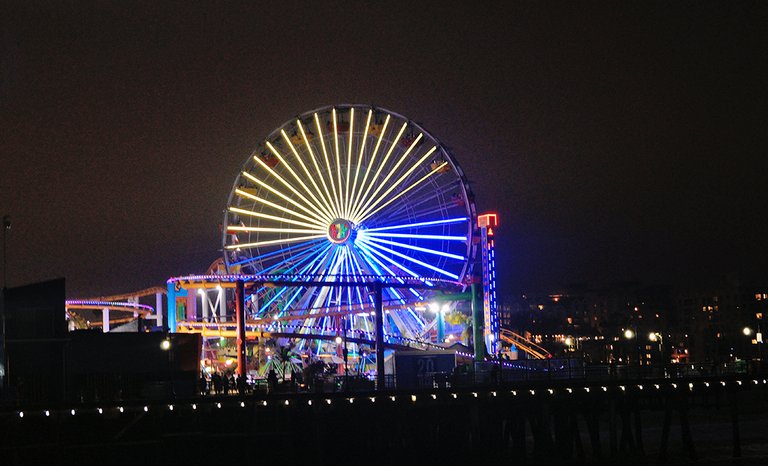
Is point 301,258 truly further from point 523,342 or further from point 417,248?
point 523,342

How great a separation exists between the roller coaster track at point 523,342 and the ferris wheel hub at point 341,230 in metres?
31.0

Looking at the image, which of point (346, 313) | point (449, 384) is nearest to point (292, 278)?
point (346, 313)

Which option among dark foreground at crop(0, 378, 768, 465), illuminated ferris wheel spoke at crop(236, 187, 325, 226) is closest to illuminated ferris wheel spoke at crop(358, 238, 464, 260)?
illuminated ferris wheel spoke at crop(236, 187, 325, 226)

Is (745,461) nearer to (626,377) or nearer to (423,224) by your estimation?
(626,377)

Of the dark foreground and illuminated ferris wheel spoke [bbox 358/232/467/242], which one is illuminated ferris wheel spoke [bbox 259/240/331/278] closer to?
illuminated ferris wheel spoke [bbox 358/232/467/242]

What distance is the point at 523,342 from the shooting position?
12900cm

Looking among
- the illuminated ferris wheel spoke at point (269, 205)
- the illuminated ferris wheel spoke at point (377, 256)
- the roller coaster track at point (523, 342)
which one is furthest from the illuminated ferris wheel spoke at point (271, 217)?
the roller coaster track at point (523, 342)

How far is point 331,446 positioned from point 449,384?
847 cm

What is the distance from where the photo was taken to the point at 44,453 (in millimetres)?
48219

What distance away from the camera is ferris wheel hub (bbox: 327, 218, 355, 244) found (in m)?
89.6

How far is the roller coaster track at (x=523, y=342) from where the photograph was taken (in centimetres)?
11632

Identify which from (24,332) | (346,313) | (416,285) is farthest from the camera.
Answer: (346,313)

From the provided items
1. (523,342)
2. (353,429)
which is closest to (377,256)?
(353,429)

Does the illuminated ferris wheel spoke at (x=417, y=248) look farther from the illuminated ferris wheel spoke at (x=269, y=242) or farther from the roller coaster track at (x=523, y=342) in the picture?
the roller coaster track at (x=523, y=342)
